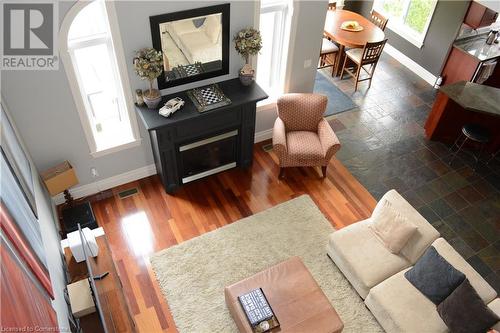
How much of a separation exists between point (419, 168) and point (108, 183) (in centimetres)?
443

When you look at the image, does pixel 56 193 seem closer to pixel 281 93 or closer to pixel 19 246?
Result: pixel 19 246

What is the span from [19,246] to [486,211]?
5475 mm

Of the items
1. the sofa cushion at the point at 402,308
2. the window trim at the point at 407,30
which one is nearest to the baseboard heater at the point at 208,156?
the sofa cushion at the point at 402,308

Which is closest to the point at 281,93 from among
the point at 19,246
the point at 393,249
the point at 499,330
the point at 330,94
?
the point at 330,94

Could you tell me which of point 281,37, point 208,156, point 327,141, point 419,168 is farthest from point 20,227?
point 419,168

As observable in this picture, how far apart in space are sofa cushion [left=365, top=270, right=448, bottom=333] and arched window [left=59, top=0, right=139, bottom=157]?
3.38m

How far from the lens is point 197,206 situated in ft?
17.4

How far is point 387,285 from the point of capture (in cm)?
403

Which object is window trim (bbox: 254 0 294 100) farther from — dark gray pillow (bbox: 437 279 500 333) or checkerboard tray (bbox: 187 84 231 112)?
dark gray pillow (bbox: 437 279 500 333)

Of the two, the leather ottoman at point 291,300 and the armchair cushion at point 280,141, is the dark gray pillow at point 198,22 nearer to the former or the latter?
the armchair cushion at point 280,141

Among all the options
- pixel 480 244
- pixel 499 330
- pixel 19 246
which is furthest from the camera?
pixel 480 244

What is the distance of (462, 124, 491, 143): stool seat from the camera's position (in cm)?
569

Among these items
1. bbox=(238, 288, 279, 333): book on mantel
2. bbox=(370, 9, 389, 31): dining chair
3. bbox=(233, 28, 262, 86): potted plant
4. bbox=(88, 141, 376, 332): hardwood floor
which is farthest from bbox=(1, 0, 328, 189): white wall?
bbox=(370, 9, 389, 31): dining chair

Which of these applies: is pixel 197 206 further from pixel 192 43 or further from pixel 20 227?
pixel 20 227
